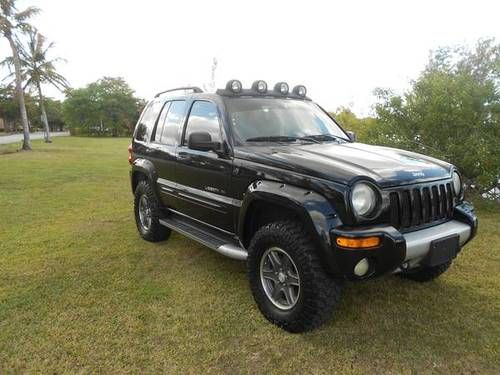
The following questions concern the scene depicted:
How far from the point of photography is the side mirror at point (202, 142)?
11.4 feet

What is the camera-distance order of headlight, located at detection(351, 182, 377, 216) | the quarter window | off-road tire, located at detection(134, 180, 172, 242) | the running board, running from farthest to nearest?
off-road tire, located at detection(134, 180, 172, 242) → the quarter window → the running board → headlight, located at detection(351, 182, 377, 216)

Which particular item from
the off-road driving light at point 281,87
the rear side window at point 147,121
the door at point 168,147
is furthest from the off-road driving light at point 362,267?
the rear side window at point 147,121

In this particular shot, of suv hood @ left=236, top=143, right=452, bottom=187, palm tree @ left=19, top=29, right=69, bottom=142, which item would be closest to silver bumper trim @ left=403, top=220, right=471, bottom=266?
suv hood @ left=236, top=143, right=452, bottom=187

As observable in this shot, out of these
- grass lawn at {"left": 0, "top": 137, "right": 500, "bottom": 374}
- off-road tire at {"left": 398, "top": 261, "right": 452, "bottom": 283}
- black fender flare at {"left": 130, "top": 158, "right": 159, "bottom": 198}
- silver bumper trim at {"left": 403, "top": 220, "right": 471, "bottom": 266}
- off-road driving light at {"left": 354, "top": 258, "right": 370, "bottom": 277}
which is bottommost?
grass lawn at {"left": 0, "top": 137, "right": 500, "bottom": 374}

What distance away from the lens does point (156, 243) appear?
207 inches

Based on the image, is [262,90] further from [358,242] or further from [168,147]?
[358,242]

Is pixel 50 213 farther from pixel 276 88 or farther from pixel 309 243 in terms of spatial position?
pixel 309 243

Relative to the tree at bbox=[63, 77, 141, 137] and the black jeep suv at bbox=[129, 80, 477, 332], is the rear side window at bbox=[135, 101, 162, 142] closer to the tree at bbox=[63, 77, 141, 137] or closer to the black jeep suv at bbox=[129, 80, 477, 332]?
the black jeep suv at bbox=[129, 80, 477, 332]

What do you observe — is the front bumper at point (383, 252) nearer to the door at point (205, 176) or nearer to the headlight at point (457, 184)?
the headlight at point (457, 184)

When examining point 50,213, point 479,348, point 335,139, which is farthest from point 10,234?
point 479,348

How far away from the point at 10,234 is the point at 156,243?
2.24 m

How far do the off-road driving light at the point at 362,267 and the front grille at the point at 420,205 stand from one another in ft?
1.17

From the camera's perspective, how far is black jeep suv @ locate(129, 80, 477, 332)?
107 inches

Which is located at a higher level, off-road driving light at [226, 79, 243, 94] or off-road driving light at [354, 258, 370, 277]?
off-road driving light at [226, 79, 243, 94]
